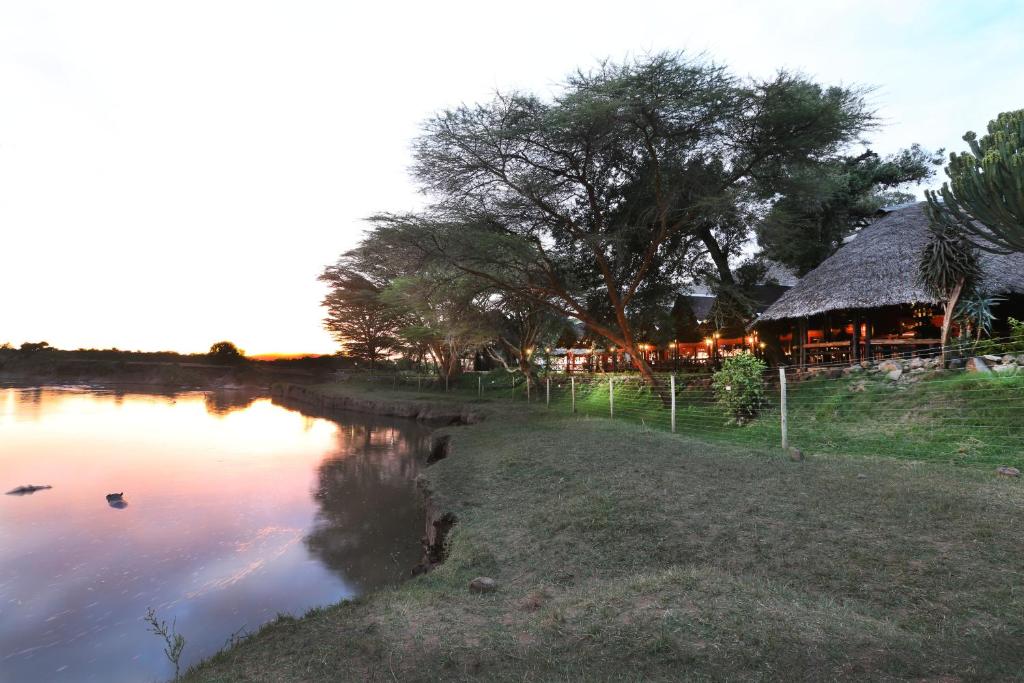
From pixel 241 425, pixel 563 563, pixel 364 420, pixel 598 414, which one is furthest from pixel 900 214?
pixel 241 425

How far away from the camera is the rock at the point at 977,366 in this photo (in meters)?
8.15

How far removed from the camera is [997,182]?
6.86m

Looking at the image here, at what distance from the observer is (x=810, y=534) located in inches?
152

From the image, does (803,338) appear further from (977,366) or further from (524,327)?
(524,327)

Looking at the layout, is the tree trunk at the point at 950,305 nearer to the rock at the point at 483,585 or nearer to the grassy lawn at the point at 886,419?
the grassy lawn at the point at 886,419

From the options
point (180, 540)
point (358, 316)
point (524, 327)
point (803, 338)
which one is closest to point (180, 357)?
point (358, 316)

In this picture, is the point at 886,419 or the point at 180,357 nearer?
the point at 886,419

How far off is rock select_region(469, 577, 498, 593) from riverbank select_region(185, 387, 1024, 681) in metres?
0.05

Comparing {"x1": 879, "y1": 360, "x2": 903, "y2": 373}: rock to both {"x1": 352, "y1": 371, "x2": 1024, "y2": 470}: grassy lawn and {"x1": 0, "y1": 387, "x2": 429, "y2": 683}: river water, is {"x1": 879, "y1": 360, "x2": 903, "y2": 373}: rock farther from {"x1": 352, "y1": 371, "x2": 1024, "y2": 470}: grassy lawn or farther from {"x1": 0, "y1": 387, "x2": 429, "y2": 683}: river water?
{"x1": 0, "y1": 387, "x2": 429, "y2": 683}: river water

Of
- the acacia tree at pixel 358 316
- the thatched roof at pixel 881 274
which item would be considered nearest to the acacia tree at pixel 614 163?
the thatched roof at pixel 881 274

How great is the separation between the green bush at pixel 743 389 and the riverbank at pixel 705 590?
3747mm

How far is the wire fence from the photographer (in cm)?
663

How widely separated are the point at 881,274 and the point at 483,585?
12678 mm

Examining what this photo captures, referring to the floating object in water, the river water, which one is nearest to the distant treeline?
the river water
